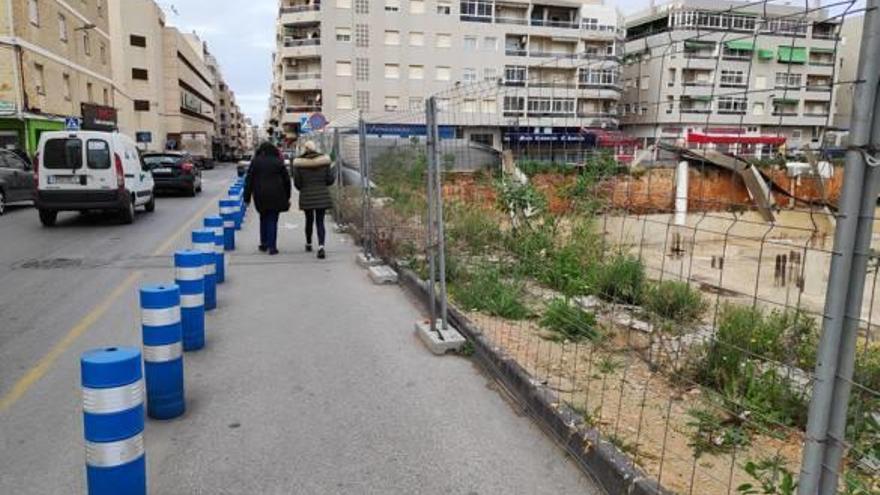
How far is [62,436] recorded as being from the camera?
409 centimetres

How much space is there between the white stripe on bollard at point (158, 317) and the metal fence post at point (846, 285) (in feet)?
11.7

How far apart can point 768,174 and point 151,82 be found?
7103 centimetres

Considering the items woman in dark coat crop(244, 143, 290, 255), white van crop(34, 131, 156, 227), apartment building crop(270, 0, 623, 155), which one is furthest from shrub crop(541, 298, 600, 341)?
apartment building crop(270, 0, 623, 155)

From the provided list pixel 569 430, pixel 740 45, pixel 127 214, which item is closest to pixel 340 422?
pixel 569 430

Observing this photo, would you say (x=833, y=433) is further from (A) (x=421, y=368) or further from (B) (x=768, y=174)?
(A) (x=421, y=368)

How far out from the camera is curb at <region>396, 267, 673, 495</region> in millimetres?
3307

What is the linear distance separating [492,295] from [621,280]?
1424 mm

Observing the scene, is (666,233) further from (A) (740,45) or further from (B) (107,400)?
(B) (107,400)

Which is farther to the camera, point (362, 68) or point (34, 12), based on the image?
point (362, 68)

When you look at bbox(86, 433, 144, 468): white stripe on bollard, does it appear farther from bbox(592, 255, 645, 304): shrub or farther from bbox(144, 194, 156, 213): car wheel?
bbox(144, 194, 156, 213): car wheel

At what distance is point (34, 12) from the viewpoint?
29.8m

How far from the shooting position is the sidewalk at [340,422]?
361cm

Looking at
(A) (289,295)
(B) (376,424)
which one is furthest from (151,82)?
(B) (376,424)

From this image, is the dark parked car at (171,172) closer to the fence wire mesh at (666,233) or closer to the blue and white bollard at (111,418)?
the fence wire mesh at (666,233)
